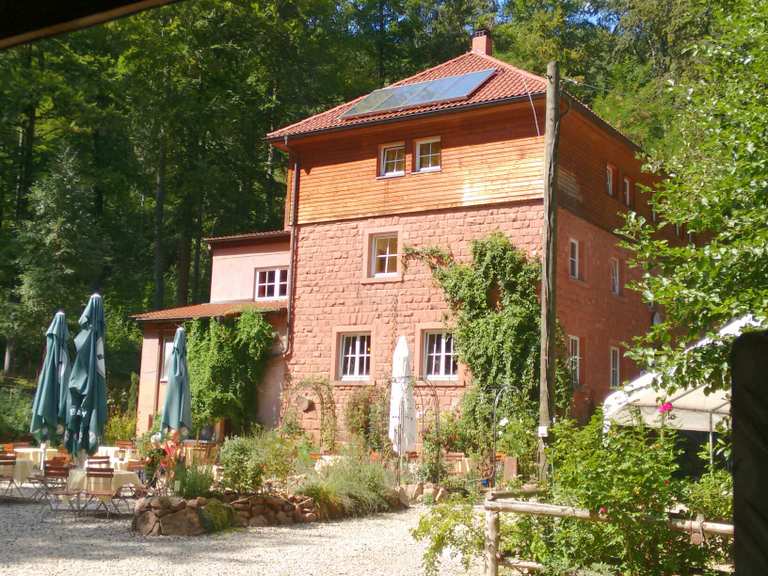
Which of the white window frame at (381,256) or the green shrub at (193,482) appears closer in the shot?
the green shrub at (193,482)

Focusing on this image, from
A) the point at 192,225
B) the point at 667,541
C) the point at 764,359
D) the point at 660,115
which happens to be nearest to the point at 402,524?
the point at 667,541

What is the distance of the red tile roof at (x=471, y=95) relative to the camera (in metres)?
21.1

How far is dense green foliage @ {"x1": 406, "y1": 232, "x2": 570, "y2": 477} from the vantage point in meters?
19.2

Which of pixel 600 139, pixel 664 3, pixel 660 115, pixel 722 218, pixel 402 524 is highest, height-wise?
pixel 664 3

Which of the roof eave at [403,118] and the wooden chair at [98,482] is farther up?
the roof eave at [403,118]

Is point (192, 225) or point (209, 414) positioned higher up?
point (192, 225)

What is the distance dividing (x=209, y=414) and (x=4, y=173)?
17073 millimetres


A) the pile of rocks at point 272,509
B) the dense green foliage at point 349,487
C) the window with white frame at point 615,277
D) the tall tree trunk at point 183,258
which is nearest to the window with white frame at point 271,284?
the window with white frame at point 615,277

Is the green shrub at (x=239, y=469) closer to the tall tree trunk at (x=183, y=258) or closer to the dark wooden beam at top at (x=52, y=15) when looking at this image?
the dark wooden beam at top at (x=52, y=15)

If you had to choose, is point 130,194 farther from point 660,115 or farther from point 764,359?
point 764,359

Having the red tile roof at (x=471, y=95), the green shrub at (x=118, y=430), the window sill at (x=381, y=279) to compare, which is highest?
the red tile roof at (x=471, y=95)

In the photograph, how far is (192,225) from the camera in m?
38.2

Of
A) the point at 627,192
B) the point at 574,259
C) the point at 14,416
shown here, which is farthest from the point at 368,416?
the point at 14,416

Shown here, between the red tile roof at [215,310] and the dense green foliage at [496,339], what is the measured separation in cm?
→ 564
